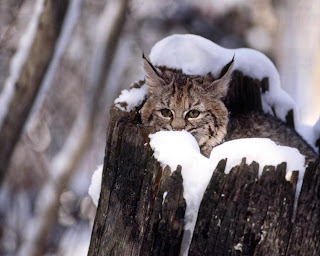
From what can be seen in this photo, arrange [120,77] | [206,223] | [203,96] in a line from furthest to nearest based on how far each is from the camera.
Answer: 1. [120,77]
2. [203,96]
3. [206,223]

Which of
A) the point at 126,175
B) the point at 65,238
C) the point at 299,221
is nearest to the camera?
the point at 299,221

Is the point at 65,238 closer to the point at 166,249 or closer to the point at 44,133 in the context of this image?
the point at 44,133

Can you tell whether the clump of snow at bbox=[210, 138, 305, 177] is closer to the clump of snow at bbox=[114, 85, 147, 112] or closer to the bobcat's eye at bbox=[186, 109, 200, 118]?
the clump of snow at bbox=[114, 85, 147, 112]

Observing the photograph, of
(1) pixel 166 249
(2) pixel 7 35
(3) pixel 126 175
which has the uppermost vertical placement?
(2) pixel 7 35

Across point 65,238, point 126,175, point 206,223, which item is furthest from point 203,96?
point 65,238

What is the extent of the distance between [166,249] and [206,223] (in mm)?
236

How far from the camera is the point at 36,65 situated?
5.43 meters

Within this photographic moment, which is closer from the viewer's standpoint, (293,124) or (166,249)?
(166,249)

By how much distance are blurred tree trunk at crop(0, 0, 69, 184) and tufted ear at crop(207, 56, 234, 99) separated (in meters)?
2.46

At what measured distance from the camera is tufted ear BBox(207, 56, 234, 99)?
3.55m

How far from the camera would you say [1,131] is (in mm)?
5711

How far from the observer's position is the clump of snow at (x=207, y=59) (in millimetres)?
3840

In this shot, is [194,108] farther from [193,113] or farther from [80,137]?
[80,137]

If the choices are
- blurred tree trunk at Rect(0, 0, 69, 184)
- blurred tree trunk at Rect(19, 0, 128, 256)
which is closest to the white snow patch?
blurred tree trunk at Rect(0, 0, 69, 184)
